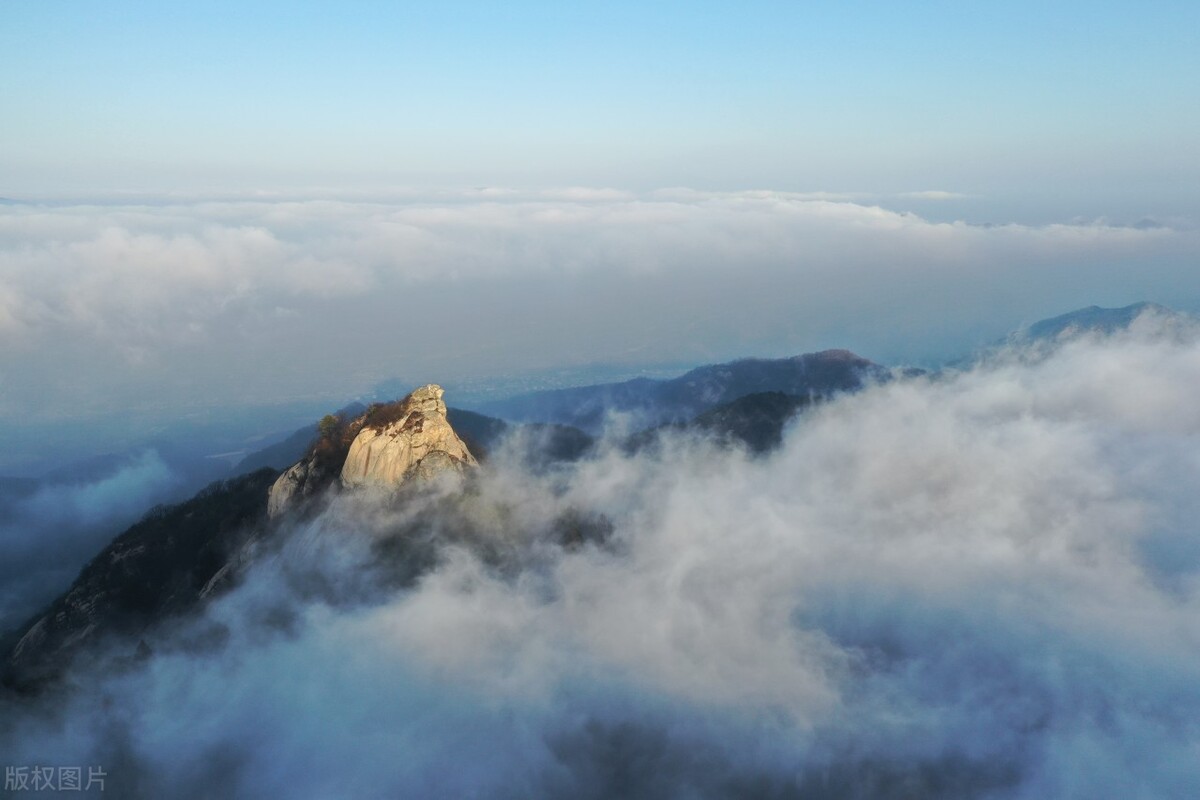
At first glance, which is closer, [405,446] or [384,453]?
[384,453]

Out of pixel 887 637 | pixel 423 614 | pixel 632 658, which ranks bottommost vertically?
pixel 887 637

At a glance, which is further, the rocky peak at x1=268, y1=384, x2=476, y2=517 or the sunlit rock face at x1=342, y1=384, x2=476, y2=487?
the rocky peak at x1=268, y1=384, x2=476, y2=517

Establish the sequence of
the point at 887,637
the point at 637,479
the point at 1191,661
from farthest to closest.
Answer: the point at 637,479 → the point at 887,637 → the point at 1191,661

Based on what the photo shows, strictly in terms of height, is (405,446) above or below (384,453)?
above

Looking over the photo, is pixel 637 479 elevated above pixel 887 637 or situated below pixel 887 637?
above

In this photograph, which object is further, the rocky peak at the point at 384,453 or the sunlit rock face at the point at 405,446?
the rocky peak at the point at 384,453

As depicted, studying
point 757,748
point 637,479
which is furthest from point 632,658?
point 637,479

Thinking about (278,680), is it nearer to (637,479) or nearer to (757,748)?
(757,748)

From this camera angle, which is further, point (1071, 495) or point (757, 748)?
point (1071, 495)
